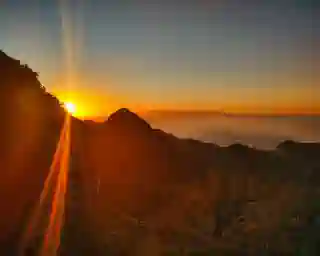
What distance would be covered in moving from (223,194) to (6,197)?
181 inches

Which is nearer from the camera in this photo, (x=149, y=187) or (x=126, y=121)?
(x=149, y=187)

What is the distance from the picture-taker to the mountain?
10109 millimetres

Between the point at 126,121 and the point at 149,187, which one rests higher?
the point at 126,121

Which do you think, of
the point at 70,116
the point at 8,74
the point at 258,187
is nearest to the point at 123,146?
the point at 70,116

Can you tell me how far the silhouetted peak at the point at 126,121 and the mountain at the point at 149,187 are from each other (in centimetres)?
6

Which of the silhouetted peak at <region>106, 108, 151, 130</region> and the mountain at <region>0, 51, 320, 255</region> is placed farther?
Result: the silhouetted peak at <region>106, 108, 151, 130</region>

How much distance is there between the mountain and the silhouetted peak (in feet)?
0.19

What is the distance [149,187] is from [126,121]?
7.89 ft

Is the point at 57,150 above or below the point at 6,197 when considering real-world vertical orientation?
above

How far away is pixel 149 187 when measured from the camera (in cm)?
1373

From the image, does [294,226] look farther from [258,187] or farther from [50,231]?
[50,231]

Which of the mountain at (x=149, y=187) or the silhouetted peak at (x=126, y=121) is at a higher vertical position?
the silhouetted peak at (x=126, y=121)

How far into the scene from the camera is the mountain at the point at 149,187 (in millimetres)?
10109

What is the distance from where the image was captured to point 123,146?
16.4 meters
